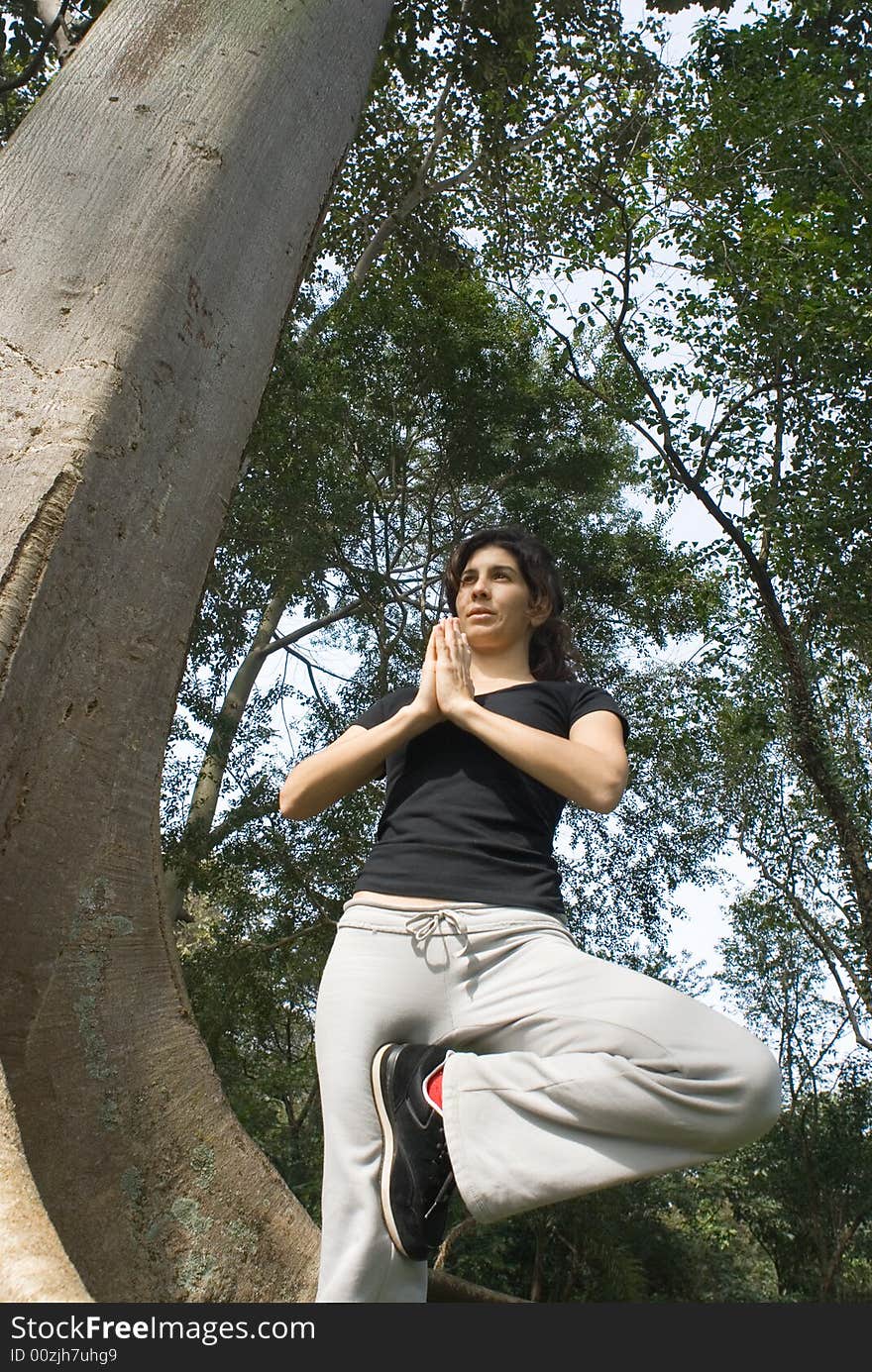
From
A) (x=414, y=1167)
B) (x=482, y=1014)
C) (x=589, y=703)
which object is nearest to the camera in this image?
(x=414, y=1167)

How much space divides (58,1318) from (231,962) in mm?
6102

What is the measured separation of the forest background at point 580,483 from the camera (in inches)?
273

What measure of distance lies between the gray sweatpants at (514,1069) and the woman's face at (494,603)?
63 centimetres

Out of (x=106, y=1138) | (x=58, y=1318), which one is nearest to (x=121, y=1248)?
(x=106, y=1138)

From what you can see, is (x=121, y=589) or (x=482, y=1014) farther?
(x=121, y=589)

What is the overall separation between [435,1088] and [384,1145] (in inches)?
4.7

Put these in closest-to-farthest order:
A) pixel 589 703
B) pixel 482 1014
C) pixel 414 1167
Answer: pixel 414 1167, pixel 482 1014, pixel 589 703

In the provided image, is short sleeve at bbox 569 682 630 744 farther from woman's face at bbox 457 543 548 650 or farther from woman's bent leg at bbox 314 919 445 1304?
woman's bent leg at bbox 314 919 445 1304

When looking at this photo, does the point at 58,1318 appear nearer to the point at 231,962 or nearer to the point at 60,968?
the point at 60,968

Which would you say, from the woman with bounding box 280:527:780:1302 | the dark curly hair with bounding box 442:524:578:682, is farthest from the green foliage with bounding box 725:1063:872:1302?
the woman with bounding box 280:527:780:1302

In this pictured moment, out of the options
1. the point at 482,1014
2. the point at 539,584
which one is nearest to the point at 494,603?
the point at 539,584

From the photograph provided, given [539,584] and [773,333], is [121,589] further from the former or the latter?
[773,333]

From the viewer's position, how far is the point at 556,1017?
4.89 ft

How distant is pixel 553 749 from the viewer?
168cm
